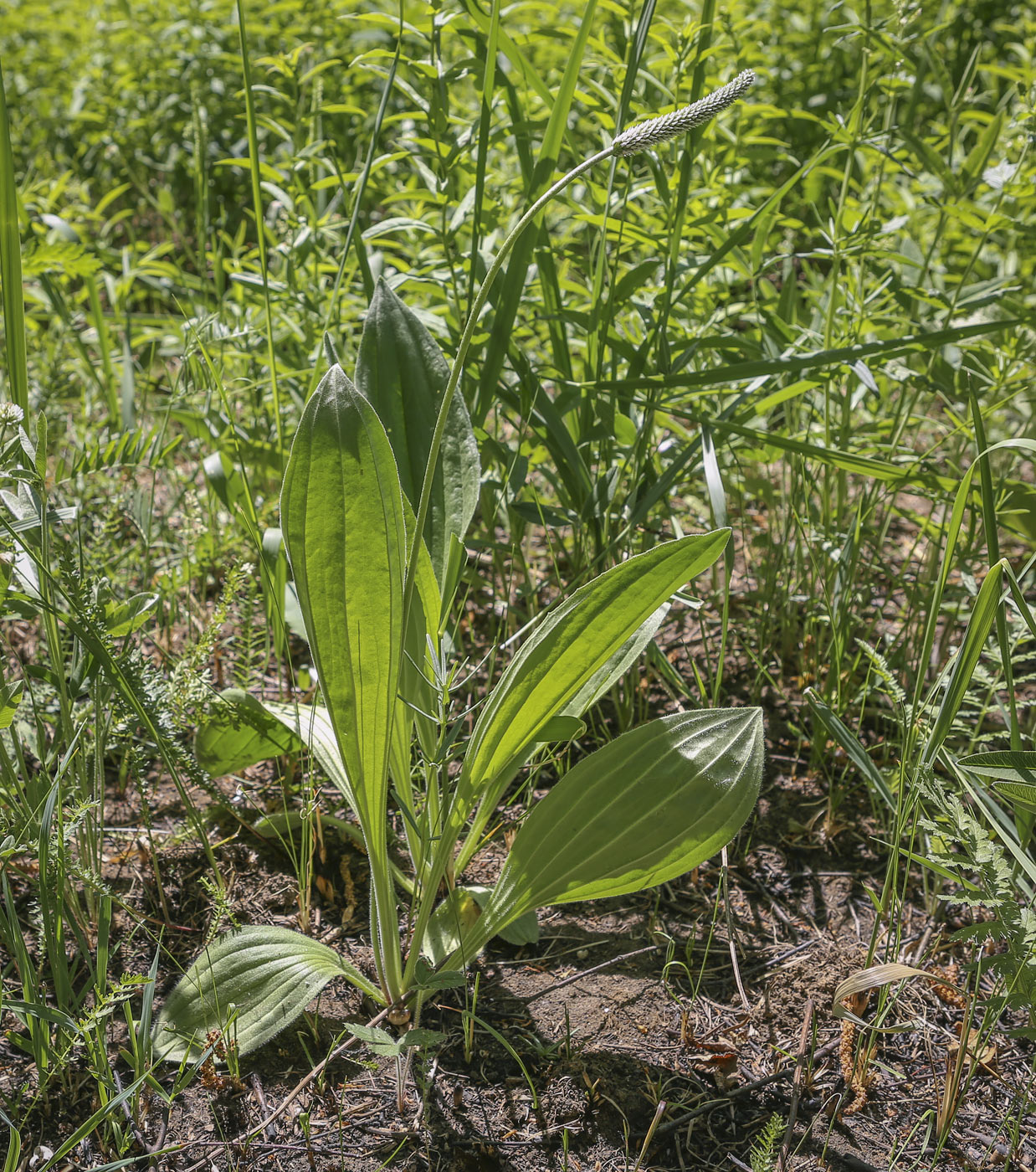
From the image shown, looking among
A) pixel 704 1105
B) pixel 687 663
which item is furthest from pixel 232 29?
pixel 704 1105

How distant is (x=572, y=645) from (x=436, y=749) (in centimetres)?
20

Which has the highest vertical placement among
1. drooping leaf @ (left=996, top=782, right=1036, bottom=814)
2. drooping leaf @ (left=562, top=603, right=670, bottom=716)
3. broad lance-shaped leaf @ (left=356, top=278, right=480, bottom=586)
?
broad lance-shaped leaf @ (left=356, top=278, right=480, bottom=586)

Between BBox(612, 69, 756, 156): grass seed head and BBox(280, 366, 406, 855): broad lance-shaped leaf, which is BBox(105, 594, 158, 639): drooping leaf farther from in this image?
BBox(612, 69, 756, 156): grass seed head

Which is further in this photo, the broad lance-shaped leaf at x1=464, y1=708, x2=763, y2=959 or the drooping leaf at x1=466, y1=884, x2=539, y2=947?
the drooping leaf at x1=466, y1=884, x2=539, y2=947

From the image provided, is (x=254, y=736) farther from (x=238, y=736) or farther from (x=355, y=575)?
(x=355, y=575)

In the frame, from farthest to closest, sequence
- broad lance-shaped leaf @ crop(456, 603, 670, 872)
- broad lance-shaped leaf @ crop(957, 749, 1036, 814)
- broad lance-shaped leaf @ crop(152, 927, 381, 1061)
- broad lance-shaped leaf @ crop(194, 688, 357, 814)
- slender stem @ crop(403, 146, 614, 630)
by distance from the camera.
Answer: broad lance-shaped leaf @ crop(194, 688, 357, 814) → broad lance-shaped leaf @ crop(456, 603, 670, 872) → broad lance-shaped leaf @ crop(152, 927, 381, 1061) → broad lance-shaped leaf @ crop(957, 749, 1036, 814) → slender stem @ crop(403, 146, 614, 630)

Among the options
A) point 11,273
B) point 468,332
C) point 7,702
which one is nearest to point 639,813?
point 468,332

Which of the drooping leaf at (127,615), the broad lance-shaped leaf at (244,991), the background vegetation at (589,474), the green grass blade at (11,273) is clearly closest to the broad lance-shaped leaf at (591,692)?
→ the background vegetation at (589,474)

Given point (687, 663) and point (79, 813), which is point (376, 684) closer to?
point (79, 813)

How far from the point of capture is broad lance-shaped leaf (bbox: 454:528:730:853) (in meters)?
1.10

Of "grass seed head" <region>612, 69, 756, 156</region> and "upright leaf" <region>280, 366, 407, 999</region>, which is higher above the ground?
"grass seed head" <region>612, 69, 756, 156</region>

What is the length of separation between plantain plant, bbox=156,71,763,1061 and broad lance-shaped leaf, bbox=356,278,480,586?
4.4 inches

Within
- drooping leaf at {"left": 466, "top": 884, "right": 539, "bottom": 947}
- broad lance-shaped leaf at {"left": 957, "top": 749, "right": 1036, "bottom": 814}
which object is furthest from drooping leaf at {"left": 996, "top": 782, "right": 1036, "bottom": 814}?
drooping leaf at {"left": 466, "top": 884, "right": 539, "bottom": 947}

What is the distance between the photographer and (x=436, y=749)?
3.72 feet
